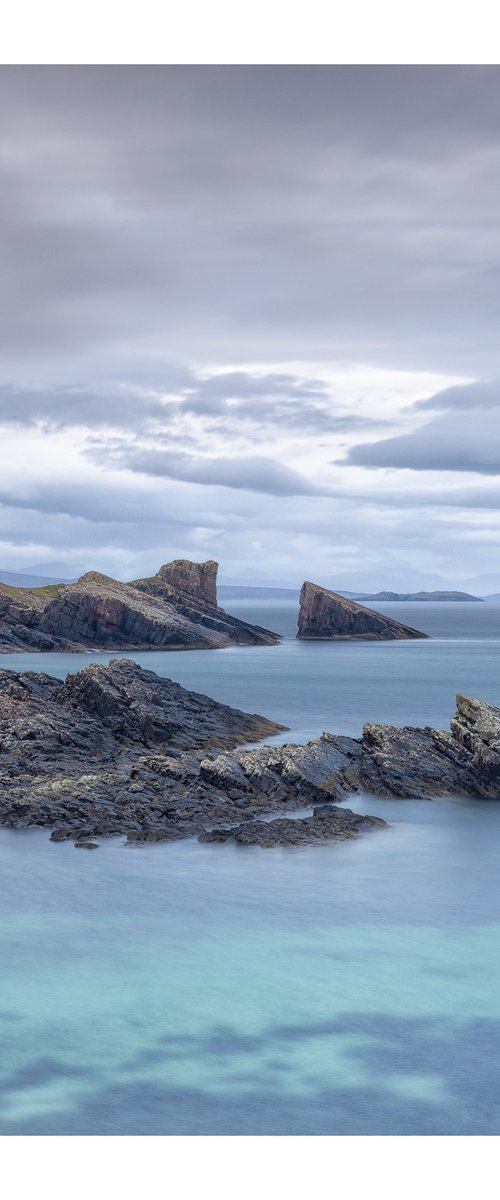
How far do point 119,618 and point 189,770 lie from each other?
311 feet

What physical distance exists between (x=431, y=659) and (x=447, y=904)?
9840cm

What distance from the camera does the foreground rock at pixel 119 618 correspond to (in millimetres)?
125438

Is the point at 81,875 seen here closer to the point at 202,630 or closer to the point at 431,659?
the point at 431,659

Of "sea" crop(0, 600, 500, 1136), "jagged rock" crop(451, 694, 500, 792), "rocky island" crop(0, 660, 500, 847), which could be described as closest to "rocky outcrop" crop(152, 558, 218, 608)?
"rocky island" crop(0, 660, 500, 847)

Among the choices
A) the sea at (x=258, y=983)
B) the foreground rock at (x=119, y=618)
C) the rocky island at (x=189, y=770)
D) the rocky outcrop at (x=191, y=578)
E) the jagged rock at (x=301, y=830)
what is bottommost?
the sea at (x=258, y=983)

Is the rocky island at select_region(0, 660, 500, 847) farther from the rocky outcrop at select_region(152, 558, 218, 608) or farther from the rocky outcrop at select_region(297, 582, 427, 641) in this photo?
the rocky outcrop at select_region(297, 582, 427, 641)

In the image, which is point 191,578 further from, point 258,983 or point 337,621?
point 258,983

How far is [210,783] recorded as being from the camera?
3494cm

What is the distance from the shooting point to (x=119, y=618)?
424 feet

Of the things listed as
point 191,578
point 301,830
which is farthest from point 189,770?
point 191,578

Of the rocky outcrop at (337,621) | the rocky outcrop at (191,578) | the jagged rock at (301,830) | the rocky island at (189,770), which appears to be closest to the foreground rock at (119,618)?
the rocky outcrop at (191,578)

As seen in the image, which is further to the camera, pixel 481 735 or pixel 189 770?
pixel 481 735

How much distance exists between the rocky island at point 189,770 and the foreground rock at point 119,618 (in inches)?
3001

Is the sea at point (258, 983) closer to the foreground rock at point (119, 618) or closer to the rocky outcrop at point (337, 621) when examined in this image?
the foreground rock at point (119, 618)
